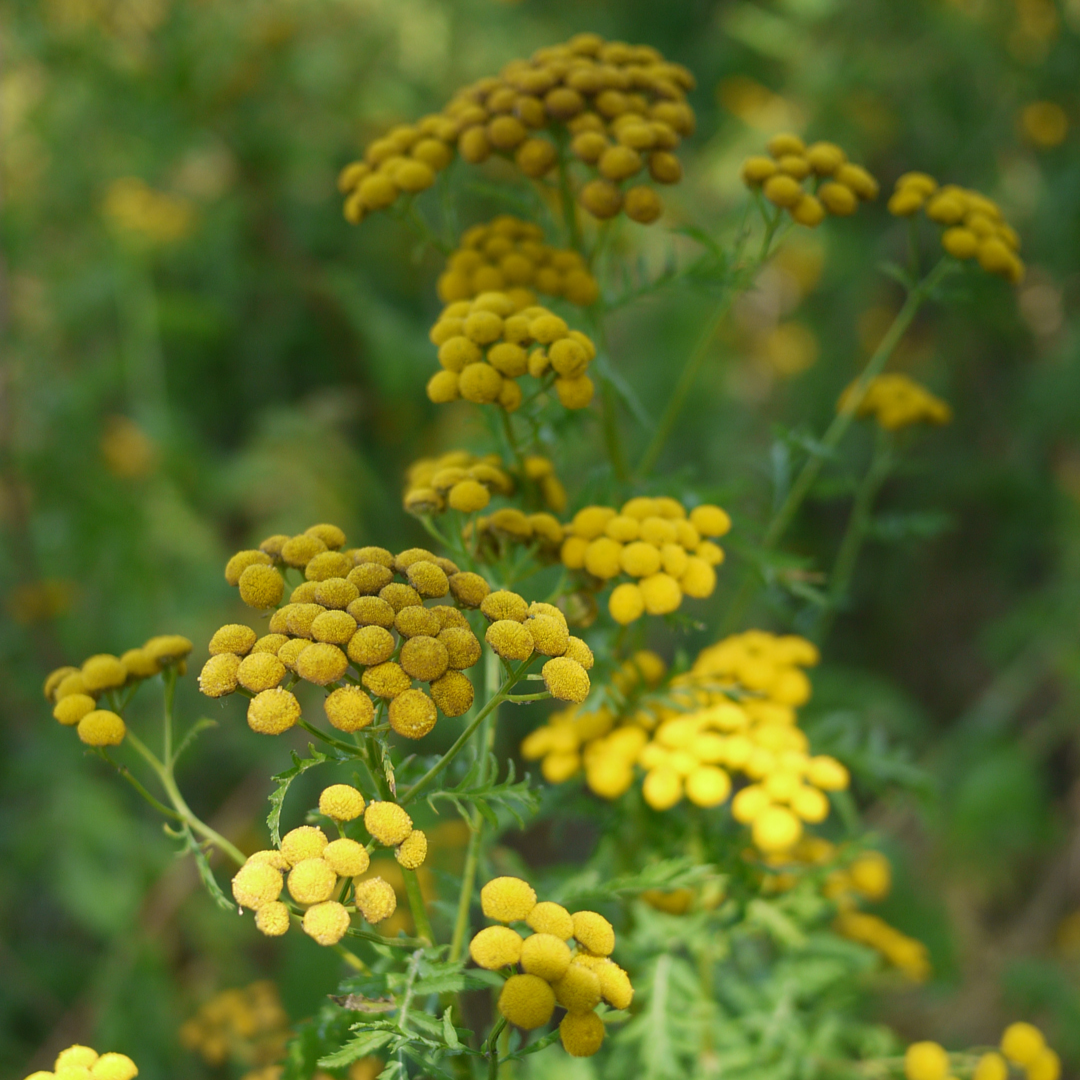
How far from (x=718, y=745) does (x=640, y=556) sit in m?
0.25

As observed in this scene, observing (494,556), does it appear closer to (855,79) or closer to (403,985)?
(403,985)

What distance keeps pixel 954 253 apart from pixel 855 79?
187 cm

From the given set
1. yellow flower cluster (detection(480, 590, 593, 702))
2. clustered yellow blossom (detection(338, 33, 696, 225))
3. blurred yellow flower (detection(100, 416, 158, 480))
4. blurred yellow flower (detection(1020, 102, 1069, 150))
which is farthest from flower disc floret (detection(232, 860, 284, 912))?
blurred yellow flower (detection(1020, 102, 1069, 150))

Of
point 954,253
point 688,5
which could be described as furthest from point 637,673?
point 688,5

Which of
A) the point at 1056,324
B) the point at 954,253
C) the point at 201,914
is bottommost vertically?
the point at 201,914

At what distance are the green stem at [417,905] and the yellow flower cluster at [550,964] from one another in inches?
3.1

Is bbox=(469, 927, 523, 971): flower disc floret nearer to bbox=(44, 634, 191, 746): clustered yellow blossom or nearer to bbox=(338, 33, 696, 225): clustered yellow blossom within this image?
bbox=(44, 634, 191, 746): clustered yellow blossom

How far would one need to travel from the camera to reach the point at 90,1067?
2.39 feet

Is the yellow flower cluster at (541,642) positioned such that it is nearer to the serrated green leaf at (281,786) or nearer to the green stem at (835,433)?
the serrated green leaf at (281,786)

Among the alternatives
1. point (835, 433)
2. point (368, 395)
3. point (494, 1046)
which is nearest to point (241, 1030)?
point (494, 1046)

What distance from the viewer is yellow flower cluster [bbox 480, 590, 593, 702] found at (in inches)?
28.2

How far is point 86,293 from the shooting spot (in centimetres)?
309

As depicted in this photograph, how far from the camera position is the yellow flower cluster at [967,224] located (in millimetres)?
1120

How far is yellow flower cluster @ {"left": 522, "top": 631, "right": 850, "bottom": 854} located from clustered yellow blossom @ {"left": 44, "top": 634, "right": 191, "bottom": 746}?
1.45ft
